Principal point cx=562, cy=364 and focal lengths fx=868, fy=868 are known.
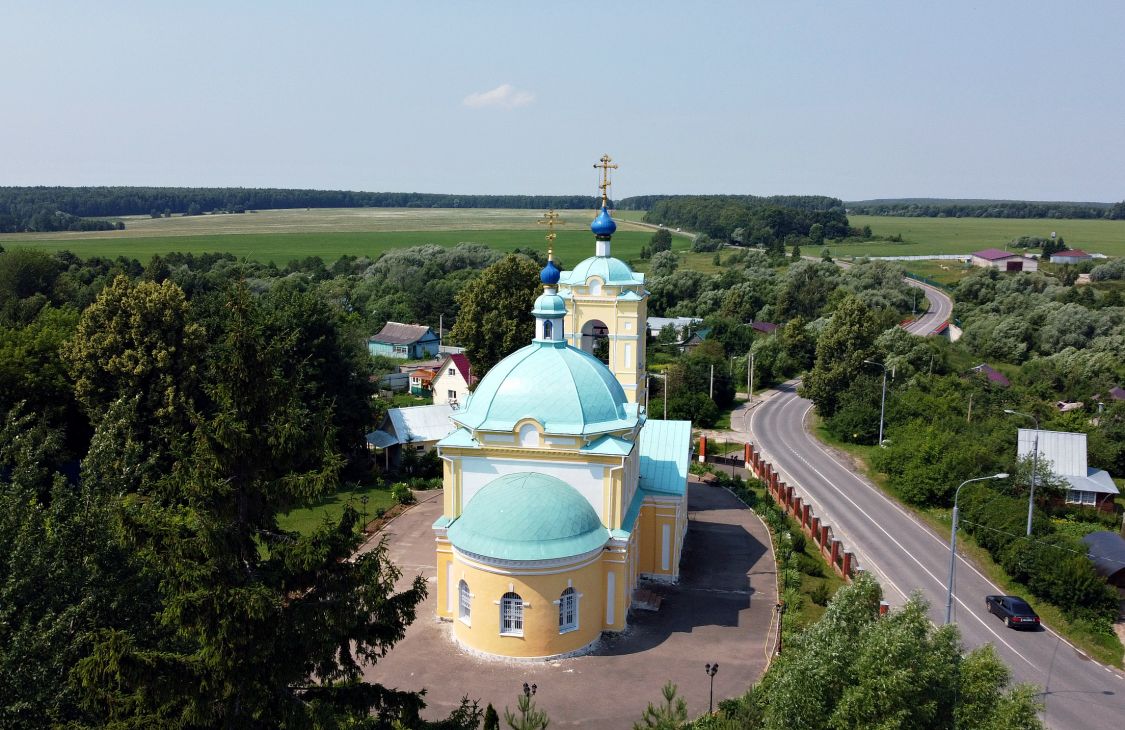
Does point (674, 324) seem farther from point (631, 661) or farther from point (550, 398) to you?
point (631, 661)

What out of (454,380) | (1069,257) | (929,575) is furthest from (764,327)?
(1069,257)

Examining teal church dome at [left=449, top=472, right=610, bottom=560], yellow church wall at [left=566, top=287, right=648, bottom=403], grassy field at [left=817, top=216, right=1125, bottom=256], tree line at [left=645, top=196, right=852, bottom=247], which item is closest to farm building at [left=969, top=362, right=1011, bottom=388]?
yellow church wall at [left=566, top=287, right=648, bottom=403]

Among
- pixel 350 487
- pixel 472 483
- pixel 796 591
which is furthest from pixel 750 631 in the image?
pixel 350 487

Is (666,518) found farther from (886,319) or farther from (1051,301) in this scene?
(1051,301)

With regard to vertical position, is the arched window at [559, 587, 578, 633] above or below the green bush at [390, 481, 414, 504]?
above

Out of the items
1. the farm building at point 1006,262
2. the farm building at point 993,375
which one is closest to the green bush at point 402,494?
the farm building at point 993,375

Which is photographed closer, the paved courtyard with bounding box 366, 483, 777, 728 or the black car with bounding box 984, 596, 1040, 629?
the paved courtyard with bounding box 366, 483, 777, 728

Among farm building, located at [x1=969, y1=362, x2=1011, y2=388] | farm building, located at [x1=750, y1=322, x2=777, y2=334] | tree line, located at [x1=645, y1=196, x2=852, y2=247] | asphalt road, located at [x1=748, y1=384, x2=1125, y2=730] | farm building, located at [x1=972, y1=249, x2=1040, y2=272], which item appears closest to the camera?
asphalt road, located at [x1=748, y1=384, x2=1125, y2=730]

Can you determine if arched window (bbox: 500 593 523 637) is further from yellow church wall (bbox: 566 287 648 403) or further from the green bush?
the green bush

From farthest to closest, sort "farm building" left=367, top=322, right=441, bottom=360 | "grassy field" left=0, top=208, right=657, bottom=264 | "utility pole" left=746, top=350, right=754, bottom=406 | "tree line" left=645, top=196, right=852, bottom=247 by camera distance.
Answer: "tree line" left=645, top=196, right=852, bottom=247, "grassy field" left=0, top=208, right=657, bottom=264, "farm building" left=367, top=322, right=441, bottom=360, "utility pole" left=746, top=350, right=754, bottom=406
